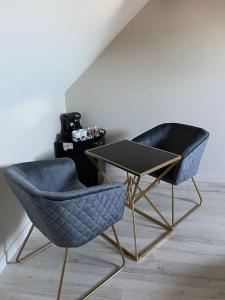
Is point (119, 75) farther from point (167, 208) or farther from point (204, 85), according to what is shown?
point (167, 208)

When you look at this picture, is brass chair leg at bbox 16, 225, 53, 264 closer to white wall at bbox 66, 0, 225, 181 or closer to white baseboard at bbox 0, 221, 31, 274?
white baseboard at bbox 0, 221, 31, 274

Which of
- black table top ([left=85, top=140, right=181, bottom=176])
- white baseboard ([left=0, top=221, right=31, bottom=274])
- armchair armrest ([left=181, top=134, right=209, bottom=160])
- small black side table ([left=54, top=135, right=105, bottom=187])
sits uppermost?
armchair armrest ([left=181, top=134, right=209, bottom=160])

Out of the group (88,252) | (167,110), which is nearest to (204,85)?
(167,110)

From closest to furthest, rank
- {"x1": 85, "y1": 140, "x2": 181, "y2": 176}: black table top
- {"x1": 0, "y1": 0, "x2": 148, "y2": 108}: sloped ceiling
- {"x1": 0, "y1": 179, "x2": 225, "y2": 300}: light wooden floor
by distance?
{"x1": 0, "y1": 0, "x2": 148, "y2": 108}: sloped ceiling → {"x1": 0, "y1": 179, "x2": 225, "y2": 300}: light wooden floor → {"x1": 85, "y1": 140, "x2": 181, "y2": 176}: black table top

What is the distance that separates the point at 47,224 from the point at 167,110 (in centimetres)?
188

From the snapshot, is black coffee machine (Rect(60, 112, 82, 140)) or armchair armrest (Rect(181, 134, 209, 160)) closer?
armchair armrest (Rect(181, 134, 209, 160))

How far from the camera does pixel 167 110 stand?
9.16ft

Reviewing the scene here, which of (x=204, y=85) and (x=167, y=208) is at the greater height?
(x=204, y=85)

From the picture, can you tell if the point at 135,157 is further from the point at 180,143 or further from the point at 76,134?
the point at 76,134

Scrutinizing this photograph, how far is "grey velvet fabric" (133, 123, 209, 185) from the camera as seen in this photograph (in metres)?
2.11

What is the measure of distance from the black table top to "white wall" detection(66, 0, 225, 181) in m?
0.76

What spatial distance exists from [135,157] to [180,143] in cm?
73

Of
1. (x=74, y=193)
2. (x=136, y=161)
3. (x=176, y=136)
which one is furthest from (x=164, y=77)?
(x=74, y=193)

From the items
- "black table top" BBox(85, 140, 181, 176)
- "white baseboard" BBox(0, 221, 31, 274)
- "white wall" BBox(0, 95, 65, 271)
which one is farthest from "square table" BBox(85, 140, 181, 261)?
"white baseboard" BBox(0, 221, 31, 274)
